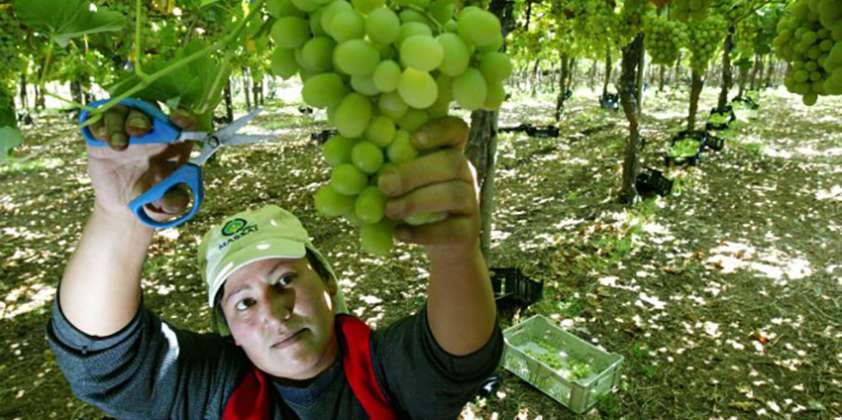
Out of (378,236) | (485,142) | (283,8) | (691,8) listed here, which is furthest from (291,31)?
(485,142)

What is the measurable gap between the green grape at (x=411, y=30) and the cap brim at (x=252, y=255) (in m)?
1.15

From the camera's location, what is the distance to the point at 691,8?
2.07 metres

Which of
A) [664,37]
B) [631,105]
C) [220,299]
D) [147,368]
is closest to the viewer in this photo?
[147,368]

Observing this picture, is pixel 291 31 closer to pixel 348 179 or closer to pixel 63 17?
pixel 348 179

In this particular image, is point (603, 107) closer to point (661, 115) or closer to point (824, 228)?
point (661, 115)

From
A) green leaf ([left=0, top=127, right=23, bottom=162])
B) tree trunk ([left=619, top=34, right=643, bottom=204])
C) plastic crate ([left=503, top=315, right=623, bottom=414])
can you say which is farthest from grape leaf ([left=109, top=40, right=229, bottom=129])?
tree trunk ([left=619, top=34, right=643, bottom=204])

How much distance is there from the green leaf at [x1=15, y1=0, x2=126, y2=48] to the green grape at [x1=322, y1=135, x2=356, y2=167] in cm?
93

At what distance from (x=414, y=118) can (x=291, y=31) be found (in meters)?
0.28

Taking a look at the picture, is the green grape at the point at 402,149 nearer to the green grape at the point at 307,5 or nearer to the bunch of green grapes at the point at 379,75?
the bunch of green grapes at the point at 379,75

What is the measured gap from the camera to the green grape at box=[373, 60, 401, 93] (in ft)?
2.59

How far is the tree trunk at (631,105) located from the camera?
7852 mm

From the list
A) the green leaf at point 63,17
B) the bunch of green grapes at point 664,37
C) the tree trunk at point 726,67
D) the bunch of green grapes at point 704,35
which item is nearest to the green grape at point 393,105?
the green leaf at point 63,17

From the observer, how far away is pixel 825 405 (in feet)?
13.9

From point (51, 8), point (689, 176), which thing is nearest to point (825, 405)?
point (51, 8)
